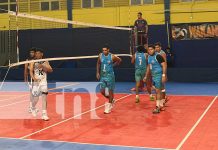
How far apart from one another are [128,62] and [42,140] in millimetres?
15756

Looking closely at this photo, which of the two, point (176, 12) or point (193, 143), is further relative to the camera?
point (176, 12)

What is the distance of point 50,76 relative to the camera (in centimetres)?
2403

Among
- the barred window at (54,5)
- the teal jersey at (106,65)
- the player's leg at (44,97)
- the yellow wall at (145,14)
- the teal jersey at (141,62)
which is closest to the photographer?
the player's leg at (44,97)

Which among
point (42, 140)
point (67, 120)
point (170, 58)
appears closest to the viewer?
point (42, 140)

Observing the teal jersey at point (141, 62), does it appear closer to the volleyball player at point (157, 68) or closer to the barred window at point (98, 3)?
the volleyball player at point (157, 68)

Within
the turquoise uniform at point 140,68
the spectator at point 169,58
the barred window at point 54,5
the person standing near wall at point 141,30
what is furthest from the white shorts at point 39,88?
the barred window at point 54,5

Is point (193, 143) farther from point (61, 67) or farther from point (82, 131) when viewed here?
point (61, 67)

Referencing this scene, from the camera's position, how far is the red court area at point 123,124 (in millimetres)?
8133

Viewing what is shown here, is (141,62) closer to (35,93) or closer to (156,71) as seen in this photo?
(156,71)

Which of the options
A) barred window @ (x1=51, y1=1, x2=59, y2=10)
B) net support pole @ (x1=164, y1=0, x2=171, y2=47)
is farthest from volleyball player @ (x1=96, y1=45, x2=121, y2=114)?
barred window @ (x1=51, y1=1, x2=59, y2=10)

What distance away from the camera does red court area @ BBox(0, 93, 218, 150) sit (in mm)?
8133

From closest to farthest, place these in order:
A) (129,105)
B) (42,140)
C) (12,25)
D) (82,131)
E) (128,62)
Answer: (42,140)
(82,131)
(129,105)
(128,62)
(12,25)

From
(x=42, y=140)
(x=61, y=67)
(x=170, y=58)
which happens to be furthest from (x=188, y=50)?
(x=42, y=140)

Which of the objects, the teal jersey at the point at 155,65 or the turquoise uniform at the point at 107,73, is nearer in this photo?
the teal jersey at the point at 155,65
